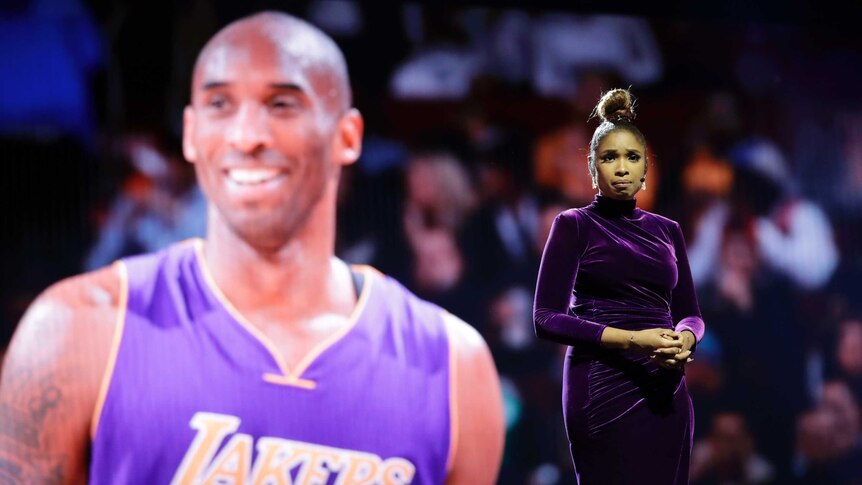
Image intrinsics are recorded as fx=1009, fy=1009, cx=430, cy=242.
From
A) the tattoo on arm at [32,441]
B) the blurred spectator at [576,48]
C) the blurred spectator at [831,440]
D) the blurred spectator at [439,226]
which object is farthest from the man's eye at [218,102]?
the blurred spectator at [831,440]

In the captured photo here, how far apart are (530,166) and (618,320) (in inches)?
83.3

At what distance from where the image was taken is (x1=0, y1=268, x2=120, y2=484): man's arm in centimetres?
224

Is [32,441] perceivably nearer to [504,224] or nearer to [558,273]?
[558,273]

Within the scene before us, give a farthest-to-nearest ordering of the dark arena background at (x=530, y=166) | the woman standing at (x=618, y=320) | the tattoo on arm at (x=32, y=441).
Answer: the dark arena background at (x=530, y=166) < the tattoo on arm at (x=32, y=441) < the woman standing at (x=618, y=320)

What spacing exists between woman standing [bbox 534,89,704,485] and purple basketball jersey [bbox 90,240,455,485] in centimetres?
105

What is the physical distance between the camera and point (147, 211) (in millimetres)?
3168

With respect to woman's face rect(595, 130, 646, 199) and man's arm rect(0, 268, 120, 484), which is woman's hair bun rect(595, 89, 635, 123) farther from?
man's arm rect(0, 268, 120, 484)

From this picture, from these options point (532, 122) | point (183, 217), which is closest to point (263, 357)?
point (183, 217)

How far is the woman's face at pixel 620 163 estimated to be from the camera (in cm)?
141

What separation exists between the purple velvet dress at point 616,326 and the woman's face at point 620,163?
0.03 meters

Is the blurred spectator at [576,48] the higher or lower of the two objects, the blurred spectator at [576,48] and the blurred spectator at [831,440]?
the higher

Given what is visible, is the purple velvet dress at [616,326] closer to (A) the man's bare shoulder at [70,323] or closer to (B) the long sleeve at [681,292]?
(B) the long sleeve at [681,292]

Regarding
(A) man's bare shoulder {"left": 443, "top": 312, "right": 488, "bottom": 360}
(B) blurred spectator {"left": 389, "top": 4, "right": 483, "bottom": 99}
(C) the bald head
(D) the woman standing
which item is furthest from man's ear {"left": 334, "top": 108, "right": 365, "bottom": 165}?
(D) the woman standing

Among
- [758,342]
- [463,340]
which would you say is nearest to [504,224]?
[463,340]
